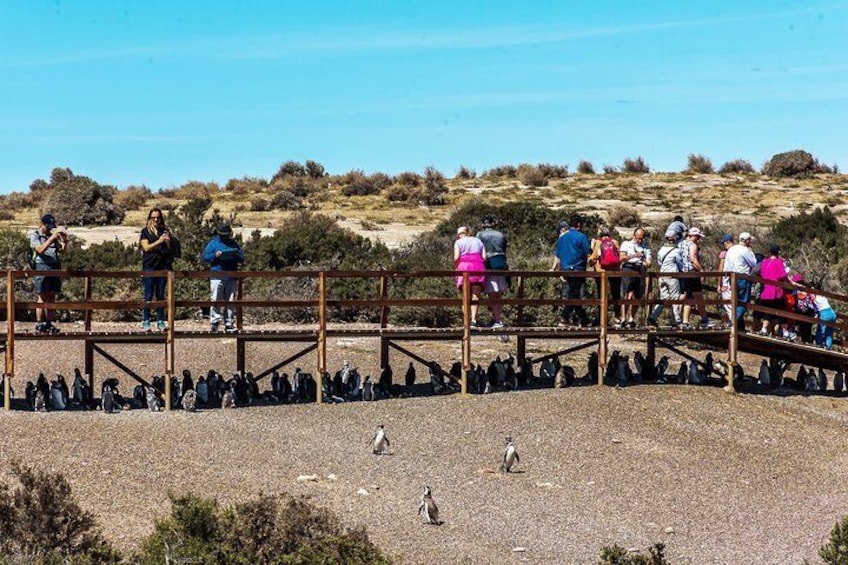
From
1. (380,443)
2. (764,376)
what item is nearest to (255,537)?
(380,443)

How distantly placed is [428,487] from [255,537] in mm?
3132

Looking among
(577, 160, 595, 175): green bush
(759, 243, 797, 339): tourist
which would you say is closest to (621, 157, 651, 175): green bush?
(577, 160, 595, 175): green bush

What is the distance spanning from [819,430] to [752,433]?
1.35 m

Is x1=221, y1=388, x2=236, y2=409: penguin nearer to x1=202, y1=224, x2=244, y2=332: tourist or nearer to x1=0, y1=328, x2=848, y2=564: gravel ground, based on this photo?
x1=0, y1=328, x2=848, y2=564: gravel ground

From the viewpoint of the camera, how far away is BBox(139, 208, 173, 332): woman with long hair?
2012 centimetres

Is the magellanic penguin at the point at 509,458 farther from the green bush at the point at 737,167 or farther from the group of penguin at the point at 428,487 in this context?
the green bush at the point at 737,167

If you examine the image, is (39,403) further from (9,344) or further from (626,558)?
(626,558)

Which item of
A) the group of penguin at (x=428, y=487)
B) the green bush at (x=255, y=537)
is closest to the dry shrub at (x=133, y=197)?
the group of penguin at (x=428, y=487)

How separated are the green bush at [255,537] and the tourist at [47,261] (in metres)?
7.21

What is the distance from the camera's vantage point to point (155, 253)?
20.4 meters

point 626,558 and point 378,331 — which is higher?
point 378,331

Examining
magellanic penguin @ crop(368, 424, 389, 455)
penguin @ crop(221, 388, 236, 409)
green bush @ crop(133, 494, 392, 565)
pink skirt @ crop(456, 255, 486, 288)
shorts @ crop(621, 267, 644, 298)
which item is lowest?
green bush @ crop(133, 494, 392, 565)

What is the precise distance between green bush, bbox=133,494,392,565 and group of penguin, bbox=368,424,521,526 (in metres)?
0.93

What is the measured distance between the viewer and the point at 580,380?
22422mm
